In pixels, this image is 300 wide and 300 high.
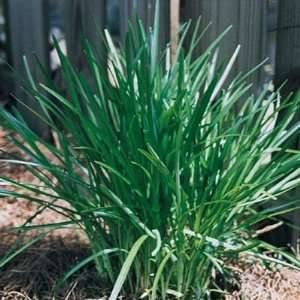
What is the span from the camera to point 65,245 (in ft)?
6.27

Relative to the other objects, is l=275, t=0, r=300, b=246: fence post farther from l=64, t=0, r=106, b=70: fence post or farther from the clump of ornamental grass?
l=64, t=0, r=106, b=70: fence post

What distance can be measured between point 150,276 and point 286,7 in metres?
0.94

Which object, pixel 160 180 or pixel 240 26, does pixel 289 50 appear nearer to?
pixel 240 26

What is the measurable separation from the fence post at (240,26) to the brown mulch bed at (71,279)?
2.07 feet

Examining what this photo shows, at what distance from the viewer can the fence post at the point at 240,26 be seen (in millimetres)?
1979

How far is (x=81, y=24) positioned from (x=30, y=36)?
273 millimetres

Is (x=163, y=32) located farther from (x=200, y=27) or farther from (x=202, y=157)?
(x=202, y=157)

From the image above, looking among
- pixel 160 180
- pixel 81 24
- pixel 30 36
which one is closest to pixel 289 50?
pixel 160 180

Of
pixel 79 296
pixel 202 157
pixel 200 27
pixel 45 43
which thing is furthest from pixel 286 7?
pixel 45 43

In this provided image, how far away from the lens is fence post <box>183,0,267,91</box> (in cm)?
198

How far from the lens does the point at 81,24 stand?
2.67 meters

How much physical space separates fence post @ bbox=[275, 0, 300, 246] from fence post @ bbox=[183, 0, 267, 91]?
61mm

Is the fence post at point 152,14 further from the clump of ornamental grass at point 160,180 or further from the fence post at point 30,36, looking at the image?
the fence post at point 30,36

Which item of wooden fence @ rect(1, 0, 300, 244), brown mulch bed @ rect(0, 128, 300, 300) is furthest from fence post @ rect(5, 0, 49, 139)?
brown mulch bed @ rect(0, 128, 300, 300)
